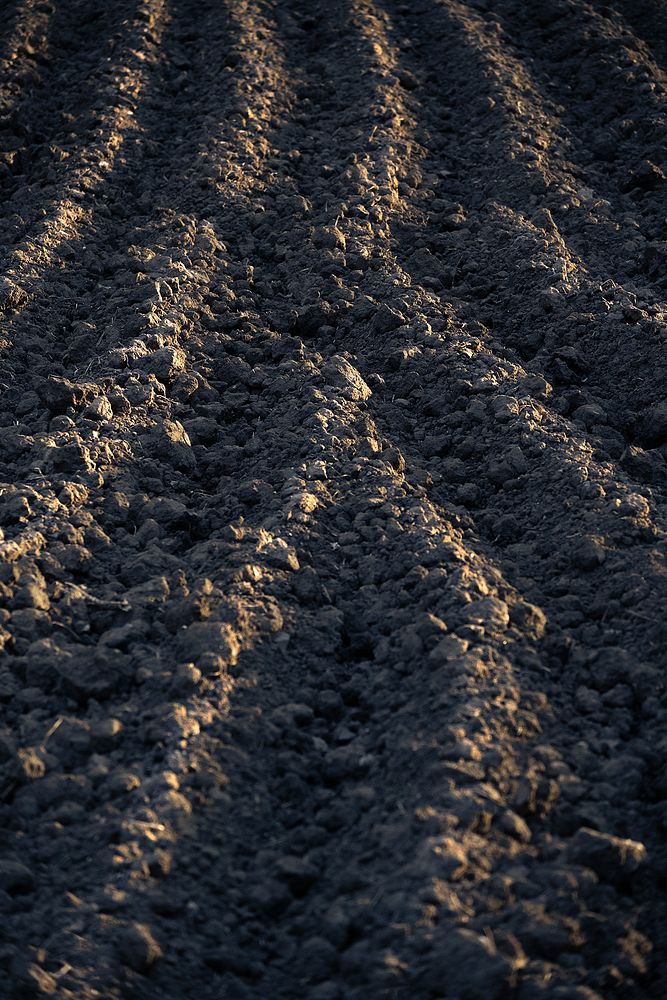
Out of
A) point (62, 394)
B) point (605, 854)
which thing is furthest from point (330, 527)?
point (605, 854)

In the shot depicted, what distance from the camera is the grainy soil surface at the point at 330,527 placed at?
166 centimetres

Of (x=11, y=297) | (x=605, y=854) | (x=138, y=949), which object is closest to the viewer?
(x=138, y=949)

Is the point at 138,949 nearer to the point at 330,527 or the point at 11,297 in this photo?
the point at 330,527

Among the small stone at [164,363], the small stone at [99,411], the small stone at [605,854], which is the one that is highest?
the small stone at [605,854]

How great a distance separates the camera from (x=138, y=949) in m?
1.59

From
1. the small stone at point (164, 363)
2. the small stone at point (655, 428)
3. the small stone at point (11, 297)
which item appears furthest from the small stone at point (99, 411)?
the small stone at point (655, 428)

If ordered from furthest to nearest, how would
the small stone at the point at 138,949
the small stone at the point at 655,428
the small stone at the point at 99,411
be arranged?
the small stone at the point at 655,428 < the small stone at the point at 99,411 < the small stone at the point at 138,949

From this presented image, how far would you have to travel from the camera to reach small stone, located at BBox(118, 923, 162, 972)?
158 centimetres

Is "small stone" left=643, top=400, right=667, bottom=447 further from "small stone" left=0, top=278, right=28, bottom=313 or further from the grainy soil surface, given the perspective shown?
"small stone" left=0, top=278, right=28, bottom=313

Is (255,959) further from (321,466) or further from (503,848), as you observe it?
(321,466)

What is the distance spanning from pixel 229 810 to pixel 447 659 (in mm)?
568

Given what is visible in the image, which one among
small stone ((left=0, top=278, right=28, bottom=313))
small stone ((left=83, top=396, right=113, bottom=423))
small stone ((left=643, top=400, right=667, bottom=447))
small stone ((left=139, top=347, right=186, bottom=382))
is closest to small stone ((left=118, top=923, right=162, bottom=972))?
small stone ((left=83, top=396, right=113, bottom=423))

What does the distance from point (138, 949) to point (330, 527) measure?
3.62 ft

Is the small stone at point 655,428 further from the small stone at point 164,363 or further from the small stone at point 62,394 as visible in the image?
the small stone at point 62,394
